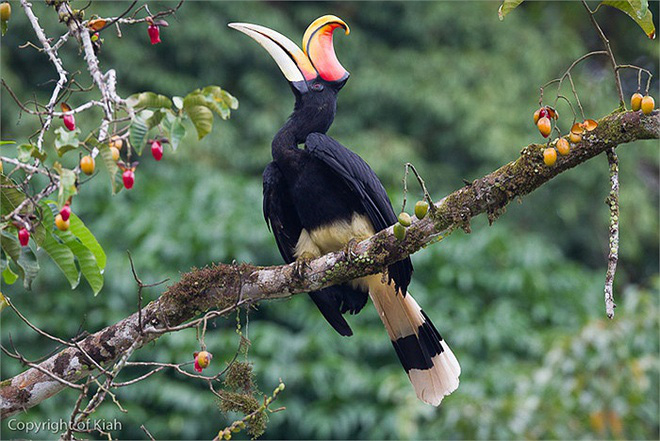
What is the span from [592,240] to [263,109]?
3.14m

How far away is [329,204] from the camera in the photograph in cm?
315

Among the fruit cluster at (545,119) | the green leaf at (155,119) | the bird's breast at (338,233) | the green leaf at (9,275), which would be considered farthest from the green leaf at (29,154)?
the fruit cluster at (545,119)

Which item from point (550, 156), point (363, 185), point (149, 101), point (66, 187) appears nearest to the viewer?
point (66, 187)

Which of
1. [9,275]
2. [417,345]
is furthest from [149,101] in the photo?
[417,345]

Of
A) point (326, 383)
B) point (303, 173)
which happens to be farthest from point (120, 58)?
point (303, 173)

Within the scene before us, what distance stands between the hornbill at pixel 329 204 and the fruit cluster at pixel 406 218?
1.85 feet

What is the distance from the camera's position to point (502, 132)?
698cm

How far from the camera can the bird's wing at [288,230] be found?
3285 millimetres

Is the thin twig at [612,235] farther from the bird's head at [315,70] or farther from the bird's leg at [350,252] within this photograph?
the bird's head at [315,70]

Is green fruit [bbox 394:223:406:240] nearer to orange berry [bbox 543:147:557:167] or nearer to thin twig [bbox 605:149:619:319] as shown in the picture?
orange berry [bbox 543:147:557:167]

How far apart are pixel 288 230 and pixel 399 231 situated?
1023mm

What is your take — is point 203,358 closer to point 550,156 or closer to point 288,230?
point 550,156

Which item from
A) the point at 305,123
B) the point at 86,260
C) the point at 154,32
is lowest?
the point at 86,260

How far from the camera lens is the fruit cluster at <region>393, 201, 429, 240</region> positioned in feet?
7.75
